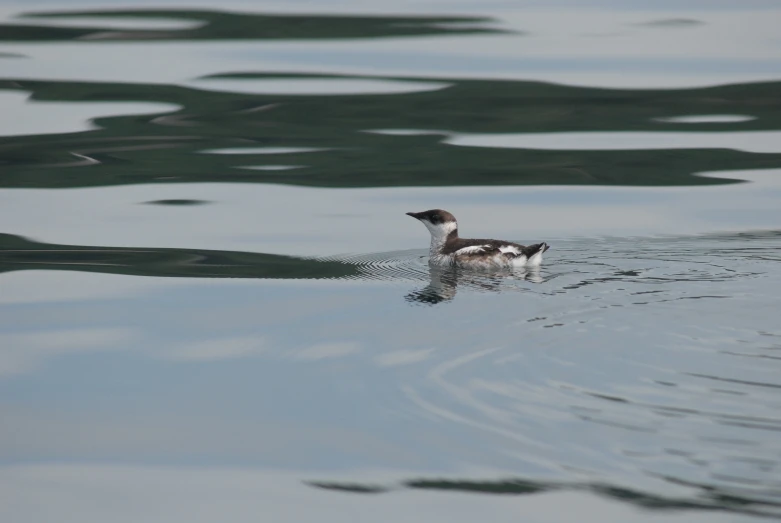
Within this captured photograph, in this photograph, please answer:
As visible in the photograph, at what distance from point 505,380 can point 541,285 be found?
2.58m

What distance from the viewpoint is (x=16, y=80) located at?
19.3 meters

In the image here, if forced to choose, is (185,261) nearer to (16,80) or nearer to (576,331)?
(576,331)

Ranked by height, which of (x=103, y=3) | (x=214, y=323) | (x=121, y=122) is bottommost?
(x=214, y=323)

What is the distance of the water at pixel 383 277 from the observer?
254 inches

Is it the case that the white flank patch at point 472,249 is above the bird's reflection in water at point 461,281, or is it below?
above

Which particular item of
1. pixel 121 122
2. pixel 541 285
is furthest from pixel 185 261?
pixel 121 122

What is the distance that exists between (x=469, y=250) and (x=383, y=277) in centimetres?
87

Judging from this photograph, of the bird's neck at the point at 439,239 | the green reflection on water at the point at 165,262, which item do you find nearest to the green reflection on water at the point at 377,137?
the green reflection on water at the point at 165,262

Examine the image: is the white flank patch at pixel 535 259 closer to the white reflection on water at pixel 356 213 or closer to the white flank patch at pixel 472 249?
the white flank patch at pixel 472 249

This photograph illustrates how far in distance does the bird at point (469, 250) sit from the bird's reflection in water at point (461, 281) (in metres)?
0.07

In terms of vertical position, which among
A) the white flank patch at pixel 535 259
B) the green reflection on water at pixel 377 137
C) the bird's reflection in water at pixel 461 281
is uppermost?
the green reflection on water at pixel 377 137

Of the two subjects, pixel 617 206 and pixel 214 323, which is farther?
pixel 617 206

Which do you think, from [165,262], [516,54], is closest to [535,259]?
[165,262]

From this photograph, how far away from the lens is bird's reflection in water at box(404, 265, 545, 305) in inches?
387
